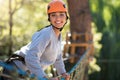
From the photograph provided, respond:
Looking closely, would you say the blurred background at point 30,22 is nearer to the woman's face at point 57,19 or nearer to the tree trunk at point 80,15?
the tree trunk at point 80,15

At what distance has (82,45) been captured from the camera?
24.3 ft

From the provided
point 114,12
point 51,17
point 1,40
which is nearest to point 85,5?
point 1,40

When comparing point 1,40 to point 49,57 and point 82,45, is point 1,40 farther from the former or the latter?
point 49,57

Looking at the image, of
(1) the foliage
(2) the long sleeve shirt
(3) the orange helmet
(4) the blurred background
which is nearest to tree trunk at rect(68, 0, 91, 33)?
(4) the blurred background

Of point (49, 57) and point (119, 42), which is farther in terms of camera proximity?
point (119, 42)

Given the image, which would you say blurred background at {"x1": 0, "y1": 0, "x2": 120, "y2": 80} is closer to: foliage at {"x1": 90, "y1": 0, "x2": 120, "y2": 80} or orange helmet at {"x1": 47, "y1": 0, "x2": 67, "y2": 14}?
orange helmet at {"x1": 47, "y1": 0, "x2": 67, "y2": 14}

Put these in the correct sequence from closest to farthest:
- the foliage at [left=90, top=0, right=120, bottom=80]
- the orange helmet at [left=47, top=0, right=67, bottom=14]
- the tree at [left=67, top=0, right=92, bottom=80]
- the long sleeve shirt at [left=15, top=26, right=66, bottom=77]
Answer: the long sleeve shirt at [left=15, top=26, right=66, bottom=77]
the orange helmet at [left=47, top=0, right=67, bottom=14]
the tree at [left=67, top=0, right=92, bottom=80]
the foliage at [left=90, top=0, right=120, bottom=80]

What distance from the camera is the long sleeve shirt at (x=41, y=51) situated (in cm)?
344

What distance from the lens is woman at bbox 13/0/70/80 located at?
345 centimetres

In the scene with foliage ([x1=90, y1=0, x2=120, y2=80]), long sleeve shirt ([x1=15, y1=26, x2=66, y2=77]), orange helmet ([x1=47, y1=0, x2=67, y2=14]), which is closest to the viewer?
long sleeve shirt ([x1=15, y1=26, x2=66, y2=77])

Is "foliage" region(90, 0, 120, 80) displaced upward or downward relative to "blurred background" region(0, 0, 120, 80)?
downward

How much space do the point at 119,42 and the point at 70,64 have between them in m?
13.3

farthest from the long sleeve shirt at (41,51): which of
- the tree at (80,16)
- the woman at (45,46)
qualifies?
the tree at (80,16)

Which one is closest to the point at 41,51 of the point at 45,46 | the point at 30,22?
the point at 45,46
